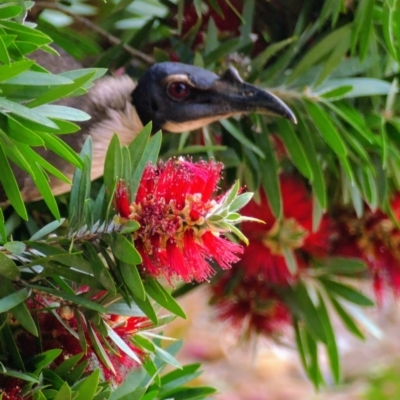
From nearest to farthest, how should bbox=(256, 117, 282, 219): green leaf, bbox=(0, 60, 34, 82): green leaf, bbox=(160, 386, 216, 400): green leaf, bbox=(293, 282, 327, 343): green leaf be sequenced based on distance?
bbox=(0, 60, 34, 82): green leaf < bbox=(160, 386, 216, 400): green leaf < bbox=(256, 117, 282, 219): green leaf < bbox=(293, 282, 327, 343): green leaf

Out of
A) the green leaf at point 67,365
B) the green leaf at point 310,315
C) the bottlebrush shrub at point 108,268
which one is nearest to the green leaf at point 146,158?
the bottlebrush shrub at point 108,268

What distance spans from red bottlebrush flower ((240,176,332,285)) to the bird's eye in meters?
0.12

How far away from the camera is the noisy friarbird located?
1.71 ft

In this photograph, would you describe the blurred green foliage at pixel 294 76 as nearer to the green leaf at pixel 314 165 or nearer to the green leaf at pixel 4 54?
the green leaf at pixel 314 165

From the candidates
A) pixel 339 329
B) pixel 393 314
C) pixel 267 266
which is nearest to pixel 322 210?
pixel 267 266

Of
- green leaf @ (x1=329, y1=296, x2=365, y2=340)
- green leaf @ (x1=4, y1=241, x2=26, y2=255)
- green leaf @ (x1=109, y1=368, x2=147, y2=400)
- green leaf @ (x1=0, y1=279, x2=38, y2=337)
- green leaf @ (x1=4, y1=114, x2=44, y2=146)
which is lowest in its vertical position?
green leaf @ (x1=329, y1=296, x2=365, y2=340)

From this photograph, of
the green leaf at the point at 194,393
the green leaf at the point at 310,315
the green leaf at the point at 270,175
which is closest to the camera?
the green leaf at the point at 194,393

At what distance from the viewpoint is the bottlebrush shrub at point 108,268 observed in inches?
13.6

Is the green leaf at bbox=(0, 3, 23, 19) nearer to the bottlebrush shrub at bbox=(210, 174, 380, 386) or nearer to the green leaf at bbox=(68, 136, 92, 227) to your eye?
the green leaf at bbox=(68, 136, 92, 227)

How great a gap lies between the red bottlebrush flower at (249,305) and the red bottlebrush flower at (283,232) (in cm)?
3

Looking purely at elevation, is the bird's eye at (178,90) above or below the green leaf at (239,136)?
above

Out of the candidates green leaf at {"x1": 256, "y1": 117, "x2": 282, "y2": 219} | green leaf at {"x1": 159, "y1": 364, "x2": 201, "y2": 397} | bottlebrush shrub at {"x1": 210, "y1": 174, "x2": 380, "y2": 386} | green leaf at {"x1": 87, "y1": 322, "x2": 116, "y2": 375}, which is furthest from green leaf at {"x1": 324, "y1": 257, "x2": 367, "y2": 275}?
green leaf at {"x1": 87, "y1": 322, "x2": 116, "y2": 375}

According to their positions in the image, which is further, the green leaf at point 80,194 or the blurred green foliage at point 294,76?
the blurred green foliage at point 294,76

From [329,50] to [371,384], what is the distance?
1.34m
